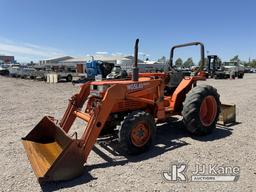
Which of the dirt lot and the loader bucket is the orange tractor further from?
the dirt lot

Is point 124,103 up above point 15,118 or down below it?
above

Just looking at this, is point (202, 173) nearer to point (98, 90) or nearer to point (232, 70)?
point (98, 90)

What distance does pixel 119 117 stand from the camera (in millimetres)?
5254

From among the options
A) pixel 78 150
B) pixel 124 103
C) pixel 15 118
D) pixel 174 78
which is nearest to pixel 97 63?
pixel 15 118

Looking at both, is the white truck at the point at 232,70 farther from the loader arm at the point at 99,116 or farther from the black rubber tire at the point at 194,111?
the loader arm at the point at 99,116

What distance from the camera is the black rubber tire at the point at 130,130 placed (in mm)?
4527

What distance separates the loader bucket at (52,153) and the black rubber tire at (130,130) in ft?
2.76

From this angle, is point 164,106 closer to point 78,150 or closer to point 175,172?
point 175,172

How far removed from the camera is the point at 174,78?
21.5 feet

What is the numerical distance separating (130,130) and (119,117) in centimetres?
74

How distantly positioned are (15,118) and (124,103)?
465 centimetres

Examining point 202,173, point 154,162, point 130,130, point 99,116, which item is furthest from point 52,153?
point 202,173

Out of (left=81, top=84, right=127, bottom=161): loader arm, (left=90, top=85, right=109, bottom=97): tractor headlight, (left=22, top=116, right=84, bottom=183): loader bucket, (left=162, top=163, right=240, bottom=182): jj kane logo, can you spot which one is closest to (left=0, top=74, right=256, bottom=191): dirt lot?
(left=162, top=163, right=240, bottom=182): jj kane logo

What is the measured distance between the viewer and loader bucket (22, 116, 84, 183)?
12.2 ft
